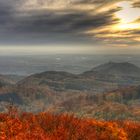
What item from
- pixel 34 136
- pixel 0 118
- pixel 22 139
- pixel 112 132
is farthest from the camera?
pixel 112 132

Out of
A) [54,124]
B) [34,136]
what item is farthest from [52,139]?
[54,124]

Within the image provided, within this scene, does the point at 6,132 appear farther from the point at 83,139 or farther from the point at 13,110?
the point at 83,139

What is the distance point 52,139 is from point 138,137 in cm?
7710

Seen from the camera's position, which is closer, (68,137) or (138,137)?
(68,137)

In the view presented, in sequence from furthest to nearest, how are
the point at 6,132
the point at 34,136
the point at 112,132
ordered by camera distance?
1. the point at 112,132
2. the point at 34,136
3. the point at 6,132

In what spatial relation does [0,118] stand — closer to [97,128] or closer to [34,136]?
[34,136]

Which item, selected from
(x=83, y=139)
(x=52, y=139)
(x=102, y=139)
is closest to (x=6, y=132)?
(x=52, y=139)

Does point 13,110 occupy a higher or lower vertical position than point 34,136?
higher

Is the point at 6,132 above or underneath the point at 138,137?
above

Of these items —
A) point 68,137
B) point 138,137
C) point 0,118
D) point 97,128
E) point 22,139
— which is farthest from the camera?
point 138,137

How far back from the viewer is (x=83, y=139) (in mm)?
116250

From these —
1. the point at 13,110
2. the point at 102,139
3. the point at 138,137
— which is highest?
the point at 13,110

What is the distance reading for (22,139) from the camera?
84.8 meters

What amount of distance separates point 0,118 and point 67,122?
55.2 metres
